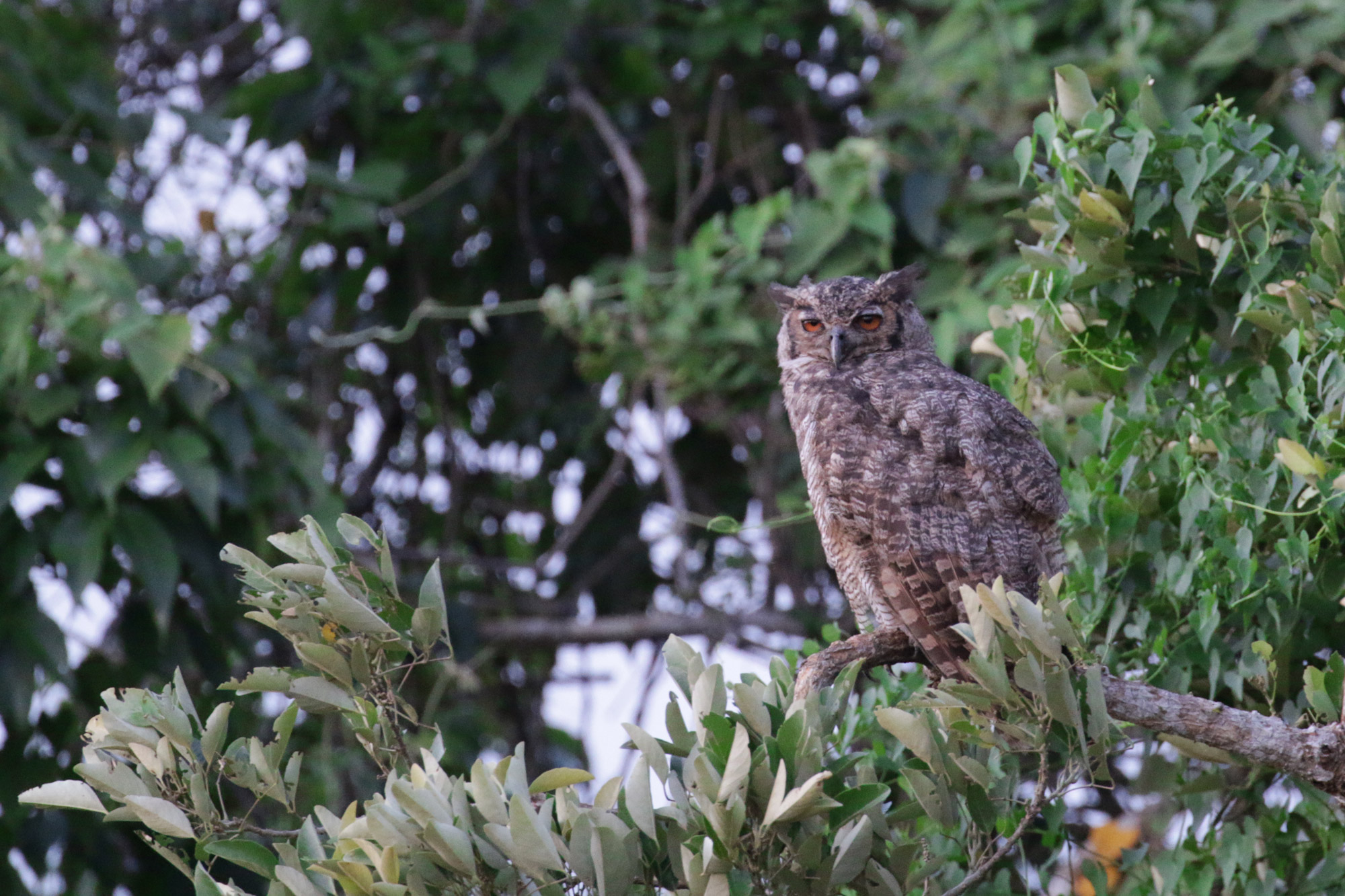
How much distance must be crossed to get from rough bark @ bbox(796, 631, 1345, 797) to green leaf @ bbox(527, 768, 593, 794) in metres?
0.78

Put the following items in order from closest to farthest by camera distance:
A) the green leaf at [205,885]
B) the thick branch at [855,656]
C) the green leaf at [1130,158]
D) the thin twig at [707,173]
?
1. the green leaf at [205,885]
2. the thick branch at [855,656]
3. the green leaf at [1130,158]
4. the thin twig at [707,173]

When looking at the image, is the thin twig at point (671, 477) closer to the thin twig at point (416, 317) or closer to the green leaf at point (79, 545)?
the thin twig at point (416, 317)

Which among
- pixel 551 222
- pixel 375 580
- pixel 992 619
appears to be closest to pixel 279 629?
pixel 375 580

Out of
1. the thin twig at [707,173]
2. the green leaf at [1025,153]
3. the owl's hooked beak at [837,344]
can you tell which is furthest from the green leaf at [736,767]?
the thin twig at [707,173]

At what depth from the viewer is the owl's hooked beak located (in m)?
3.29

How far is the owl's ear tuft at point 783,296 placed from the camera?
3.62 metres

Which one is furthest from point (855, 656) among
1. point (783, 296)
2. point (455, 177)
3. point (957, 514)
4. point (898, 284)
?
point (455, 177)

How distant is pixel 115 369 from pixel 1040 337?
272 centimetres

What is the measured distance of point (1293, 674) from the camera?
2.63 metres

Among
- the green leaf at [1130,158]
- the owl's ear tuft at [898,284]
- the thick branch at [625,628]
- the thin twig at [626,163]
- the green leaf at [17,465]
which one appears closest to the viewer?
the green leaf at [1130,158]

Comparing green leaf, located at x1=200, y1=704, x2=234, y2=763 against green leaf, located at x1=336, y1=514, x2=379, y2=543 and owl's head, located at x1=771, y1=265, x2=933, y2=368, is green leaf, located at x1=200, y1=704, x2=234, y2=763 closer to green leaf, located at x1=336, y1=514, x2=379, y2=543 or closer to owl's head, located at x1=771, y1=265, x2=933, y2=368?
green leaf, located at x1=336, y1=514, x2=379, y2=543

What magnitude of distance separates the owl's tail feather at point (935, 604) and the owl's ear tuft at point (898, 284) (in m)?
0.91

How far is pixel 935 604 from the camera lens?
8.70 feet

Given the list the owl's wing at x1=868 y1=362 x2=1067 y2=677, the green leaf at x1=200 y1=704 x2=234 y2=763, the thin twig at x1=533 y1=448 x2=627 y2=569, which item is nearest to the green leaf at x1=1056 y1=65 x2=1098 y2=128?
the owl's wing at x1=868 y1=362 x2=1067 y2=677
